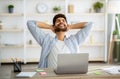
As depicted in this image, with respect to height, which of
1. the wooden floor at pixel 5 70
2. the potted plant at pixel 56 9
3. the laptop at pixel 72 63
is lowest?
the wooden floor at pixel 5 70

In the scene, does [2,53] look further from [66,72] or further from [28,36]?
[66,72]

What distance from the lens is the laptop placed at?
2.21 metres

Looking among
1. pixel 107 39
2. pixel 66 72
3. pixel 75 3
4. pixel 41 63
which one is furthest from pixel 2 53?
pixel 66 72

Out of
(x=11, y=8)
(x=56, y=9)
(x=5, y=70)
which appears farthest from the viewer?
(x=56, y=9)

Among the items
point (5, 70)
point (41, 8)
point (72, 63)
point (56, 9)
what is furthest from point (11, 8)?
point (72, 63)

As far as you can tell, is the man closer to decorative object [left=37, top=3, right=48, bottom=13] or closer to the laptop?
the laptop

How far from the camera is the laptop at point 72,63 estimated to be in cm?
221

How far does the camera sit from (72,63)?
2236mm

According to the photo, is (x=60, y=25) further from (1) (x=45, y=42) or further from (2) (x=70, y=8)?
(2) (x=70, y=8)

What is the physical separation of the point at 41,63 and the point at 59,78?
2.32 ft

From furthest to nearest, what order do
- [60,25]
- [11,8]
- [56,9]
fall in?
1. [56,9]
2. [11,8]
3. [60,25]

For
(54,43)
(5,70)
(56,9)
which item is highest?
(56,9)

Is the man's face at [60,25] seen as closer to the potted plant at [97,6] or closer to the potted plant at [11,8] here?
the potted plant at [11,8]

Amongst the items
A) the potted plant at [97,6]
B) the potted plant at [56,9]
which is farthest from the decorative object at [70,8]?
the potted plant at [97,6]
